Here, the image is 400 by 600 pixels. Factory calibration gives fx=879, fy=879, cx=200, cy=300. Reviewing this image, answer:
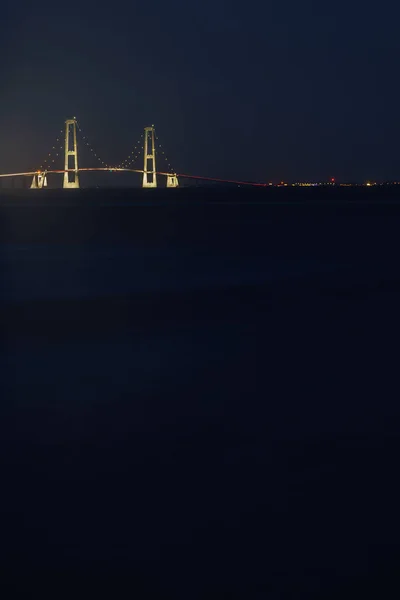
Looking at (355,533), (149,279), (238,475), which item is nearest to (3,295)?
(149,279)

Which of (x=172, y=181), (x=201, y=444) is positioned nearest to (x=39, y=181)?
(x=172, y=181)

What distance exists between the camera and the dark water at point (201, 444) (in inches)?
115

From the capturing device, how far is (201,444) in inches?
165

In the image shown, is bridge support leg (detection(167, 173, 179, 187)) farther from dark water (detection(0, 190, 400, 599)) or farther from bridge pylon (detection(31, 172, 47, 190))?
dark water (detection(0, 190, 400, 599))

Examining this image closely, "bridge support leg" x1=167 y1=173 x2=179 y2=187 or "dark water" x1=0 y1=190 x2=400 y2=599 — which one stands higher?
"bridge support leg" x1=167 y1=173 x2=179 y2=187

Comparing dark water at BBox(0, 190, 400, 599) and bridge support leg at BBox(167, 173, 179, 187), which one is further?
bridge support leg at BBox(167, 173, 179, 187)

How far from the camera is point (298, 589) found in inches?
109

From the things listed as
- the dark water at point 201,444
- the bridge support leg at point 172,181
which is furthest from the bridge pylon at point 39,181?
the dark water at point 201,444

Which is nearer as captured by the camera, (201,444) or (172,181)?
(201,444)

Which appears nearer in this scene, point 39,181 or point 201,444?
point 201,444

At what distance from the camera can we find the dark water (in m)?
2.92

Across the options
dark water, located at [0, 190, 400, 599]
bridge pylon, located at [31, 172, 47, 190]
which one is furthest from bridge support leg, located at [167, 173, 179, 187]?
dark water, located at [0, 190, 400, 599]

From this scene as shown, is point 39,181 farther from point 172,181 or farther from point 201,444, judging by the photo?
point 201,444

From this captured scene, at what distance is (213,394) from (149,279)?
7258 millimetres
